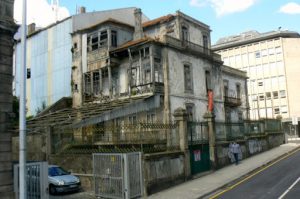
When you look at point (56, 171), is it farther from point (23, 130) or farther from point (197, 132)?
point (23, 130)

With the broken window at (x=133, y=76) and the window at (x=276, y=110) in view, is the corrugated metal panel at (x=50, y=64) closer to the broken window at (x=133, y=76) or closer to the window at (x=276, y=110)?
the broken window at (x=133, y=76)

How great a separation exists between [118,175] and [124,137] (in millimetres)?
3429

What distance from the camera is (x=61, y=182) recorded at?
56.7ft

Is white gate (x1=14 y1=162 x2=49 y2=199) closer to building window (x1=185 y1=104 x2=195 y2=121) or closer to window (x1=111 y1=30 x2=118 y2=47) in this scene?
building window (x1=185 y1=104 x2=195 y2=121)

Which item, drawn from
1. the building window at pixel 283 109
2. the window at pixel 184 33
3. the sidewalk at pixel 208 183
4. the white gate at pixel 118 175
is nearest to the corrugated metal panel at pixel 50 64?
the window at pixel 184 33

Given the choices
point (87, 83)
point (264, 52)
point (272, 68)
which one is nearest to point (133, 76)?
point (87, 83)

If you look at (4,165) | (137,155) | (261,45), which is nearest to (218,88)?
(137,155)

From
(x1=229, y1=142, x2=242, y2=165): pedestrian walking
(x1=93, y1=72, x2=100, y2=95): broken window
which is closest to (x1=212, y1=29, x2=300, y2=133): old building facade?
(x1=93, y1=72, x2=100, y2=95): broken window

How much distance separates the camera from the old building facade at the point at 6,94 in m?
12.6

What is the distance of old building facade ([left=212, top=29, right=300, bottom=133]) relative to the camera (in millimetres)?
64250

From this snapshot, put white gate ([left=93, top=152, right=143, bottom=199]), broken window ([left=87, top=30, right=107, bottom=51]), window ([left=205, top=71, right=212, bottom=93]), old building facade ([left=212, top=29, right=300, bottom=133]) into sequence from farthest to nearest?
old building facade ([left=212, top=29, right=300, bottom=133]) → window ([left=205, top=71, right=212, bottom=93]) → broken window ([left=87, top=30, right=107, bottom=51]) → white gate ([left=93, top=152, right=143, bottom=199])

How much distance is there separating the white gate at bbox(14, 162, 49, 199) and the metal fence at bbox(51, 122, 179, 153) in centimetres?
550

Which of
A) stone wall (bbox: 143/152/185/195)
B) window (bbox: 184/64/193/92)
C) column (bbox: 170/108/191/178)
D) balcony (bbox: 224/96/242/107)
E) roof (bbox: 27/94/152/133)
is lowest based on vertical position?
stone wall (bbox: 143/152/185/195)

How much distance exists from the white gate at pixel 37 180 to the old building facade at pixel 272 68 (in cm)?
5379
